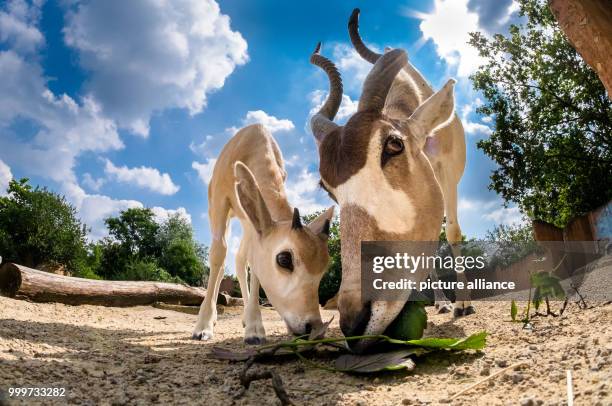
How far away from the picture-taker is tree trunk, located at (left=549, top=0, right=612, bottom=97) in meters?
3.28

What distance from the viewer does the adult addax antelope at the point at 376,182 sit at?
319 centimetres

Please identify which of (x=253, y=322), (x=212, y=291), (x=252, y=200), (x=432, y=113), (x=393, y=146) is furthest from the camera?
(x=212, y=291)

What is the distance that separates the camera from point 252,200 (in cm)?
515

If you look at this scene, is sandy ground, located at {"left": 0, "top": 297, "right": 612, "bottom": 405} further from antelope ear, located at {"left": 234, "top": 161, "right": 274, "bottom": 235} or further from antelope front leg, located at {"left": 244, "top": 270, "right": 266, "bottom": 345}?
antelope ear, located at {"left": 234, "top": 161, "right": 274, "bottom": 235}

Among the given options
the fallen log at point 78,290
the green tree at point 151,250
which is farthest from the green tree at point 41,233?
the fallen log at point 78,290

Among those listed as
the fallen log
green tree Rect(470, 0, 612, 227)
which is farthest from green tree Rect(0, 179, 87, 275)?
green tree Rect(470, 0, 612, 227)

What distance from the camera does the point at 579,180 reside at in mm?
19469

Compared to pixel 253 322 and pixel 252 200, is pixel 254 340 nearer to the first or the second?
pixel 253 322

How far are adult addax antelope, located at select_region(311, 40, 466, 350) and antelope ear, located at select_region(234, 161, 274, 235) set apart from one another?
113 cm

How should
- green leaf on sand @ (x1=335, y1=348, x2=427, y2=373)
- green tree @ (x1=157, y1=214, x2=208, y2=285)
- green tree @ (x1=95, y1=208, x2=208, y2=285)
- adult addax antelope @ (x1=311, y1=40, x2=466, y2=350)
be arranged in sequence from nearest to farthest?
1. green leaf on sand @ (x1=335, y1=348, x2=427, y2=373)
2. adult addax antelope @ (x1=311, y1=40, x2=466, y2=350)
3. green tree @ (x1=95, y1=208, x2=208, y2=285)
4. green tree @ (x1=157, y1=214, x2=208, y2=285)

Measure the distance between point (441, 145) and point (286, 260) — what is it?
274 cm

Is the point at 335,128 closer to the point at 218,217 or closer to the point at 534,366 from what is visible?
the point at 534,366

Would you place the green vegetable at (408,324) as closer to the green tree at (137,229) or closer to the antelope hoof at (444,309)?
the antelope hoof at (444,309)

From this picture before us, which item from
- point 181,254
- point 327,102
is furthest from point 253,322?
point 181,254
